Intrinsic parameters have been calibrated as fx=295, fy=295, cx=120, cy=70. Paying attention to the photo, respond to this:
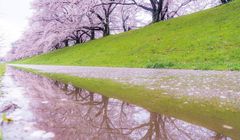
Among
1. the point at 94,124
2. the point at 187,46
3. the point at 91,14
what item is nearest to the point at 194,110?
the point at 94,124

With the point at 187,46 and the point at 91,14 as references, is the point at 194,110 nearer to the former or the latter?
the point at 187,46

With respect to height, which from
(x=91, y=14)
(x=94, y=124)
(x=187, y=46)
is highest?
(x=91, y=14)

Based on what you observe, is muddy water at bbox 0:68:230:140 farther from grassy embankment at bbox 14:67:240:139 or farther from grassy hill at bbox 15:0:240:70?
grassy hill at bbox 15:0:240:70

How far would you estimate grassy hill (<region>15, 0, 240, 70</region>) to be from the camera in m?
13.4

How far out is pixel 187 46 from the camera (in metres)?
16.7

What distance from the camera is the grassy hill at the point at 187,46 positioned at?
13422mm

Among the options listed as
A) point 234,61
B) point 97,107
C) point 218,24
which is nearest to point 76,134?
point 97,107

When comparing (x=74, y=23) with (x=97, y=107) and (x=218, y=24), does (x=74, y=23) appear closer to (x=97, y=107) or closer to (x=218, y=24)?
(x=218, y=24)

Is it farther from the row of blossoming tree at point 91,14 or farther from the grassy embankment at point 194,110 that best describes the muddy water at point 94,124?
the row of blossoming tree at point 91,14

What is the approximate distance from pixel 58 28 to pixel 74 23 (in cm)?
333

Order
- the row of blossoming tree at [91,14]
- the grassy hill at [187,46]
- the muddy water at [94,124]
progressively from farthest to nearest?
the row of blossoming tree at [91,14], the grassy hill at [187,46], the muddy water at [94,124]

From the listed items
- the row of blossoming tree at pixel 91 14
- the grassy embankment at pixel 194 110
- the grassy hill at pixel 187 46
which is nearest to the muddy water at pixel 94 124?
the grassy embankment at pixel 194 110

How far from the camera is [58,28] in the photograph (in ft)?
129

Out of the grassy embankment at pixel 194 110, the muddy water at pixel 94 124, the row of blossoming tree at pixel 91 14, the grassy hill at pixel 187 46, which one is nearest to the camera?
the muddy water at pixel 94 124
